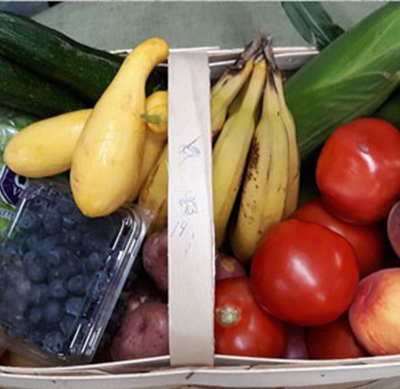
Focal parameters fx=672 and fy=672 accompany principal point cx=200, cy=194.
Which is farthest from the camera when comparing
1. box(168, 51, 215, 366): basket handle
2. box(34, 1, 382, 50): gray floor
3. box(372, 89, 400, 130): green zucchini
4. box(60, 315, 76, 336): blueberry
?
box(34, 1, 382, 50): gray floor

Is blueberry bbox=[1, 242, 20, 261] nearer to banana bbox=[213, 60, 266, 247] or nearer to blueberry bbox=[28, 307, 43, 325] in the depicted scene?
blueberry bbox=[28, 307, 43, 325]

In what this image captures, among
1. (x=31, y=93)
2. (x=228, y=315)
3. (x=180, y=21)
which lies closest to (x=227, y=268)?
(x=228, y=315)

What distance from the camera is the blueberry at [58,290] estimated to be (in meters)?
0.69

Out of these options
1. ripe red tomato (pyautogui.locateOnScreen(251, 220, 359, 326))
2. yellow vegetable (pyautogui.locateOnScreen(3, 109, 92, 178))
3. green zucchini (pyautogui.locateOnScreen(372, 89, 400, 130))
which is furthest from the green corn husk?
yellow vegetable (pyautogui.locateOnScreen(3, 109, 92, 178))

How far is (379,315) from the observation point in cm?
68

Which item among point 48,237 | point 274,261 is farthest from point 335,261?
point 48,237

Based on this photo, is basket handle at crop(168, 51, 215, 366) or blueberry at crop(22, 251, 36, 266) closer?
basket handle at crop(168, 51, 215, 366)

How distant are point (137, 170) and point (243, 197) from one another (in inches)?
4.9

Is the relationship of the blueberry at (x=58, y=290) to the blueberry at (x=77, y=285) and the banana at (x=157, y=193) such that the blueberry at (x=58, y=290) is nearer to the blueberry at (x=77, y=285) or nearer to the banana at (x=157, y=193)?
the blueberry at (x=77, y=285)

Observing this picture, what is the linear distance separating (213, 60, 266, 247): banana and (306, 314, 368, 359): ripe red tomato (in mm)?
184

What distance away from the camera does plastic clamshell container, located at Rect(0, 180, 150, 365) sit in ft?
2.28

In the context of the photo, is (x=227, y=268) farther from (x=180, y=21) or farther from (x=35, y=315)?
(x=180, y=21)

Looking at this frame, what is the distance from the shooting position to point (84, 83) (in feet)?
2.59

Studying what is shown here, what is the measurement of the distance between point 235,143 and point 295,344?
0.85 ft
